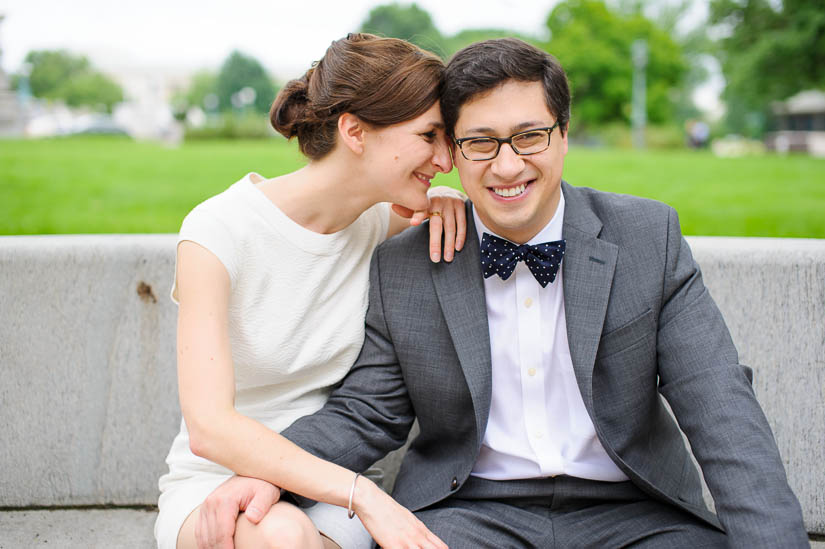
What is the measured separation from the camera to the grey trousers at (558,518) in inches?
90.5

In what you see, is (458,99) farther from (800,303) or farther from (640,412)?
(800,303)

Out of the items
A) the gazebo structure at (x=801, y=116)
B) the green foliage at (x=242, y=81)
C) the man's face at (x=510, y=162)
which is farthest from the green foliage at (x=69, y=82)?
the gazebo structure at (x=801, y=116)

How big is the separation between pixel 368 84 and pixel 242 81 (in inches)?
3631

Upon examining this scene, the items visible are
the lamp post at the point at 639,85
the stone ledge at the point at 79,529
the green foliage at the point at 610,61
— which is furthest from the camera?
the green foliage at the point at 610,61

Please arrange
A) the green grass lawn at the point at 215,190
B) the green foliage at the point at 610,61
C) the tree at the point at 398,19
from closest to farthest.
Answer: the green grass lawn at the point at 215,190 → the tree at the point at 398,19 → the green foliage at the point at 610,61

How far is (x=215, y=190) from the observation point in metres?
8.67

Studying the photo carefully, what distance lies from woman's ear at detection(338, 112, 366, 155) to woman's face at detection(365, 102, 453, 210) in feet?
0.09

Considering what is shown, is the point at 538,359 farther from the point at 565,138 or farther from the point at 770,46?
the point at 770,46

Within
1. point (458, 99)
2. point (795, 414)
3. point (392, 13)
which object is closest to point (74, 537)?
point (458, 99)

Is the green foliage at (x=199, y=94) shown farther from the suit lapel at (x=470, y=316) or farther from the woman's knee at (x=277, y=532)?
the woman's knee at (x=277, y=532)

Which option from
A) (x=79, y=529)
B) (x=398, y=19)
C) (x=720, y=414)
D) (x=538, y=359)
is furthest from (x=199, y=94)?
(x=720, y=414)

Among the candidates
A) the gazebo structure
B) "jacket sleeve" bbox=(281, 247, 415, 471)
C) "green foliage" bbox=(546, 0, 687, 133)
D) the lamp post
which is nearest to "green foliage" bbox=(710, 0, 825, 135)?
"jacket sleeve" bbox=(281, 247, 415, 471)

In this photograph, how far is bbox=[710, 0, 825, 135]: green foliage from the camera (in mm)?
16594

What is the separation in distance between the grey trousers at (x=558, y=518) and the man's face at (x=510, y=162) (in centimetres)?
86
